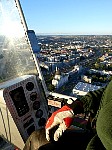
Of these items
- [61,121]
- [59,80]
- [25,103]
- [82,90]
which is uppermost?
[61,121]

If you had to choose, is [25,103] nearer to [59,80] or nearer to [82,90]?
[82,90]

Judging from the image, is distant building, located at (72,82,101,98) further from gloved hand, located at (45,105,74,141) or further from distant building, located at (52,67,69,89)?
distant building, located at (52,67,69,89)

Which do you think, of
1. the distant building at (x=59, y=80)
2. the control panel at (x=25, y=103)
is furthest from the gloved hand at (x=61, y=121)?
the distant building at (x=59, y=80)

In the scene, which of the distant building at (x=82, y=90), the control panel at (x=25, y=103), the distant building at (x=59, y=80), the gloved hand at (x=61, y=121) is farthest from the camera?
the distant building at (x=59, y=80)

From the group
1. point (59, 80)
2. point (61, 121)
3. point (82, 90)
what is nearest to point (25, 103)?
point (61, 121)

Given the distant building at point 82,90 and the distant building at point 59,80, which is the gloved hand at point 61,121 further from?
the distant building at point 59,80

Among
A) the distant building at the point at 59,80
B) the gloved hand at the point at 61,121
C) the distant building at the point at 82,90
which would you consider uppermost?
the gloved hand at the point at 61,121

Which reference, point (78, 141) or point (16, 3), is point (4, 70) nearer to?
point (16, 3)

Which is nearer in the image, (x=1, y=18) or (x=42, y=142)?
(x=42, y=142)

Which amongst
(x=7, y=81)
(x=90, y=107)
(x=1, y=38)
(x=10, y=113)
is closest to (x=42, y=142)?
(x=90, y=107)
